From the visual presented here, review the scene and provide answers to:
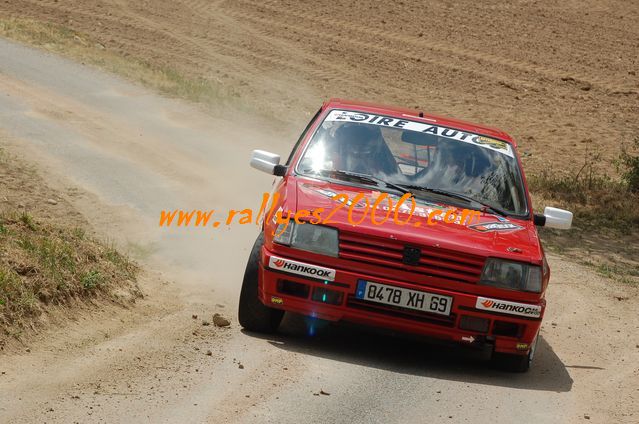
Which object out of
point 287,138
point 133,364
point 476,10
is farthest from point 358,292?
point 476,10

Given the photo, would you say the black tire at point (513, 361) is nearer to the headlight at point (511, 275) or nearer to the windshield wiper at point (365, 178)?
the headlight at point (511, 275)

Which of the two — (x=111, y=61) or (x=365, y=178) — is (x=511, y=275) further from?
(x=111, y=61)

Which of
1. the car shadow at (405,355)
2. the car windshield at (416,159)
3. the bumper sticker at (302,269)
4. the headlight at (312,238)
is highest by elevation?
the car windshield at (416,159)

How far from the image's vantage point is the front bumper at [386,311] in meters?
6.95

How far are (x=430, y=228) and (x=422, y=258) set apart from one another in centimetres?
27

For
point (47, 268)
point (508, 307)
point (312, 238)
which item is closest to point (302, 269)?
point (312, 238)

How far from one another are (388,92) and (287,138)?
5032 millimetres

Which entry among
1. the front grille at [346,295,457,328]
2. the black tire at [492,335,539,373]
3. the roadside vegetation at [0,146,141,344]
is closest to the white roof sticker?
the black tire at [492,335,539,373]

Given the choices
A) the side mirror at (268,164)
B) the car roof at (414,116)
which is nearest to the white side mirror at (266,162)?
the side mirror at (268,164)

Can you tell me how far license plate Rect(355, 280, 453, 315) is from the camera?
6.95 m

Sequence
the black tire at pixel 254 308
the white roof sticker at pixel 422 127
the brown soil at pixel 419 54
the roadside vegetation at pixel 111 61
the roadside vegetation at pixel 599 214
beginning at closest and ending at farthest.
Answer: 1. the black tire at pixel 254 308
2. the white roof sticker at pixel 422 127
3. the roadside vegetation at pixel 599 214
4. the roadside vegetation at pixel 111 61
5. the brown soil at pixel 419 54

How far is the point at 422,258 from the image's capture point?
6977 mm

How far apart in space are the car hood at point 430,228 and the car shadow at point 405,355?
25.4 inches

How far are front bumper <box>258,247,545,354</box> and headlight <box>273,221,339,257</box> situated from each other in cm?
10
